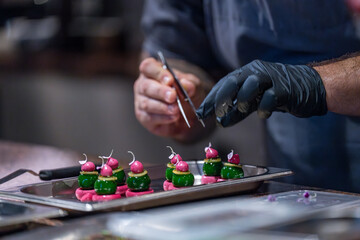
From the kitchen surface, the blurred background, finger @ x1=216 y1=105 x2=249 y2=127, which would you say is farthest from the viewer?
the blurred background

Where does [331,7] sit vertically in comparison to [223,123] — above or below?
above

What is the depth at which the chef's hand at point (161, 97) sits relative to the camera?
6.28 ft

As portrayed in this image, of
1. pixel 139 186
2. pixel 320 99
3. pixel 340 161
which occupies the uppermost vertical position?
pixel 320 99

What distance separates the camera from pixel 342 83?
152cm

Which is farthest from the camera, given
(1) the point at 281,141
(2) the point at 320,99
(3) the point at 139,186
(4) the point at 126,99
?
(4) the point at 126,99

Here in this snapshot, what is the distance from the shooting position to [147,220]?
2.78 feet

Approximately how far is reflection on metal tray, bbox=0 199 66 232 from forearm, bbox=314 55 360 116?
770mm

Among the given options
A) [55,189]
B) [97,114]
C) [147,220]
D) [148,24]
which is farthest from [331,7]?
[97,114]

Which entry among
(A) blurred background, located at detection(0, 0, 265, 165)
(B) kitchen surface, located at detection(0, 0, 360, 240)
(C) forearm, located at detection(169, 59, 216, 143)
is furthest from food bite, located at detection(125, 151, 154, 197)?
(A) blurred background, located at detection(0, 0, 265, 165)

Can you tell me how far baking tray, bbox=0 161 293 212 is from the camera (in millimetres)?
1062

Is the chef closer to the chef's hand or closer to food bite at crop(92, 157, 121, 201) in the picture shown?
the chef's hand

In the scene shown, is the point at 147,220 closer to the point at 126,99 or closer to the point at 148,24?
the point at 148,24

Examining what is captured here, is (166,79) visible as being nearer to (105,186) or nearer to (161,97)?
(161,97)

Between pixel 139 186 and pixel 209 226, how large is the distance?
0.50 meters
